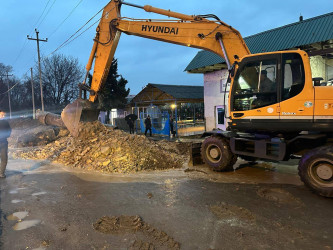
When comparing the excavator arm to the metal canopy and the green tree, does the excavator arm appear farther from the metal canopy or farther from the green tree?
the green tree

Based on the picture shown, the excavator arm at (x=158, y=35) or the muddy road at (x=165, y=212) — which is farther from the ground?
the excavator arm at (x=158, y=35)

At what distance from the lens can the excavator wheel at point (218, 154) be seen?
732 cm

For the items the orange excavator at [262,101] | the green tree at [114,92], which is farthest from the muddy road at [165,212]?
the green tree at [114,92]

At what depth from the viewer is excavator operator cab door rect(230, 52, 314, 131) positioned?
572 cm

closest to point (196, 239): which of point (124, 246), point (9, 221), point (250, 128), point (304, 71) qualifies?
point (124, 246)

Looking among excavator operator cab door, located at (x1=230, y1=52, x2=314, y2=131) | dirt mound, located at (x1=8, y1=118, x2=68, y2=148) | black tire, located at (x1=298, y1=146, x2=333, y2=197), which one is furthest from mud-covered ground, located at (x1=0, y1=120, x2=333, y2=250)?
dirt mound, located at (x1=8, y1=118, x2=68, y2=148)

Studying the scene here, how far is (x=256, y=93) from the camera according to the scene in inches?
249

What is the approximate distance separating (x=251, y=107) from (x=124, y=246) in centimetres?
466

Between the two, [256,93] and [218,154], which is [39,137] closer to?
[218,154]

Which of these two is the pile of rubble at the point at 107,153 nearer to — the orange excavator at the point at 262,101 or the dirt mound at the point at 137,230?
the orange excavator at the point at 262,101

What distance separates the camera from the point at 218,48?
7.56 meters

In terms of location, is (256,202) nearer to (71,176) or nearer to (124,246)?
(124,246)

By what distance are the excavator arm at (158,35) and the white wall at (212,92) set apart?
8560mm

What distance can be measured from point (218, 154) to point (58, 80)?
42284 millimetres
